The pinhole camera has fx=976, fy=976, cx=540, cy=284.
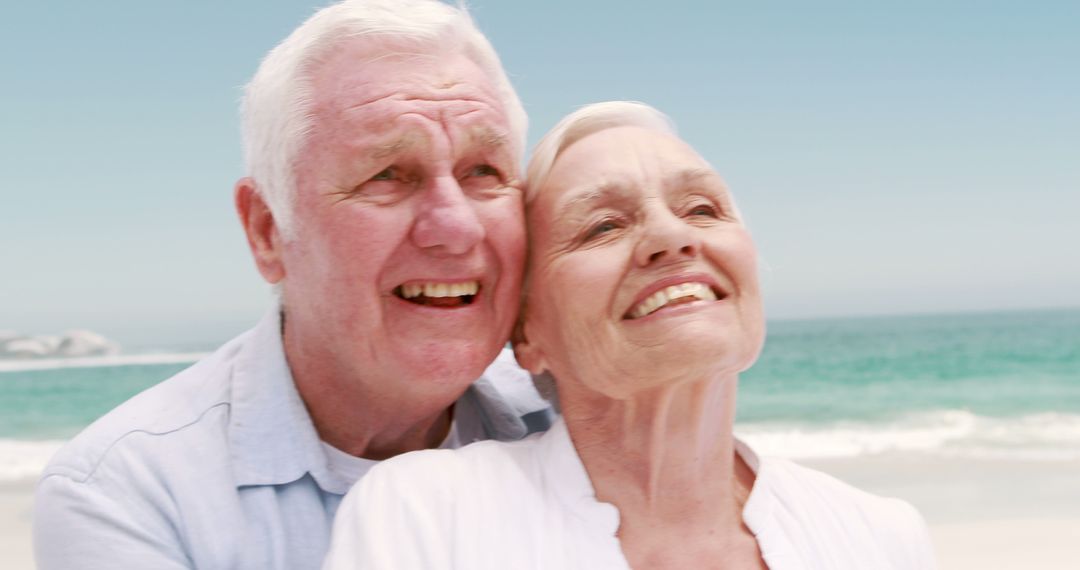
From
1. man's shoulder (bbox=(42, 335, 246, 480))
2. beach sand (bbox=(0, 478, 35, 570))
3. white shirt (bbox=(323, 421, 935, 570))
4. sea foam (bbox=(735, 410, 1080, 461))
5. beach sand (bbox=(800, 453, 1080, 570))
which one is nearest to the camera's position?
white shirt (bbox=(323, 421, 935, 570))

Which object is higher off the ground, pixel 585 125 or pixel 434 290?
pixel 585 125

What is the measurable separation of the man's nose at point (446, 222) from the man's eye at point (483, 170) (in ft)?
0.35

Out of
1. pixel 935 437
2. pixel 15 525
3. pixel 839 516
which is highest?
pixel 839 516

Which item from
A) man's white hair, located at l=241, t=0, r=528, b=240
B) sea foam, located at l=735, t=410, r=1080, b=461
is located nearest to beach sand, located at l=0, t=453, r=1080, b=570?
sea foam, located at l=735, t=410, r=1080, b=461

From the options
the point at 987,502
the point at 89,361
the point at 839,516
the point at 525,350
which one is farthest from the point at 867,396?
the point at 89,361

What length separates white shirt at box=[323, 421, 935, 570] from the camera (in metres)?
1.79

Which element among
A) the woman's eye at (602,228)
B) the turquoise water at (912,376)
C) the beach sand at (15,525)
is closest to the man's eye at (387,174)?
the woman's eye at (602,228)

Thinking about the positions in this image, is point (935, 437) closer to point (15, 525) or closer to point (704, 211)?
point (15, 525)

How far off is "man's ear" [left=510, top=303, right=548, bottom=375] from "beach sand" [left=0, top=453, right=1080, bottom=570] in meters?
4.56

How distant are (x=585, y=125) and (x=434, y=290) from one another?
49 cm

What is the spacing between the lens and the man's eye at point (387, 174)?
2.05 meters

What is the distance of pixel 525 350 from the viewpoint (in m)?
2.13

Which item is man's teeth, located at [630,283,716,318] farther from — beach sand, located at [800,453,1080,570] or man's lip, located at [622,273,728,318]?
beach sand, located at [800,453,1080,570]

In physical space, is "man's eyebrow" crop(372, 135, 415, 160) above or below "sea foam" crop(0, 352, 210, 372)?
above
